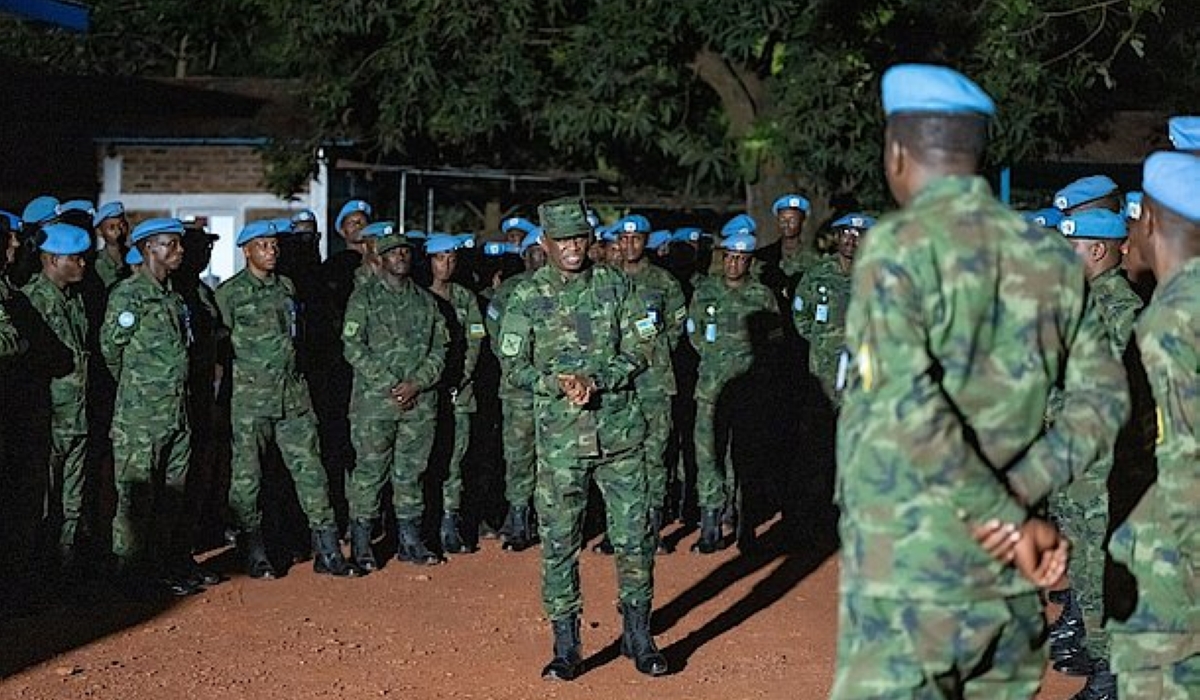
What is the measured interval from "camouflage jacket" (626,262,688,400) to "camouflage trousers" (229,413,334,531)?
7.51 ft

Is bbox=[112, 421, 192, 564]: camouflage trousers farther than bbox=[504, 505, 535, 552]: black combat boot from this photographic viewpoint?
No

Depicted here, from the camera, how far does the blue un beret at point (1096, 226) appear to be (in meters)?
7.93

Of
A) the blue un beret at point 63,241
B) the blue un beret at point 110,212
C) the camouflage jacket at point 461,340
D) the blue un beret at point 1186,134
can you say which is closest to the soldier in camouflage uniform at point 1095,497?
the blue un beret at point 1186,134

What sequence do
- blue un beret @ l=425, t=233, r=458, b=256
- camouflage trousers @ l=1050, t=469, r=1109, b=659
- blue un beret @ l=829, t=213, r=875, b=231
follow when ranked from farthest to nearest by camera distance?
blue un beret @ l=829, t=213, r=875, b=231
blue un beret @ l=425, t=233, r=458, b=256
camouflage trousers @ l=1050, t=469, r=1109, b=659

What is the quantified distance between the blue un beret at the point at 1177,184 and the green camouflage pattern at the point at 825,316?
7244 millimetres

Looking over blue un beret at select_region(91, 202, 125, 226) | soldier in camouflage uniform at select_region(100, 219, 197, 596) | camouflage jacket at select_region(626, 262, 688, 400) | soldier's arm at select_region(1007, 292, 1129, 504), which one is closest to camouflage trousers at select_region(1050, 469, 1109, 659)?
camouflage jacket at select_region(626, 262, 688, 400)

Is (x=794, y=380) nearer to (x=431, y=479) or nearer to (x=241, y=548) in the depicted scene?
(x=431, y=479)

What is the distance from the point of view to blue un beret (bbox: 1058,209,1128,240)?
7.93 m

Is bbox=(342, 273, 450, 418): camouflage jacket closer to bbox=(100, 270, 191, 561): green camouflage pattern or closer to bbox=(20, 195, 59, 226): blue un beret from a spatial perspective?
bbox=(100, 270, 191, 561): green camouflage pattern

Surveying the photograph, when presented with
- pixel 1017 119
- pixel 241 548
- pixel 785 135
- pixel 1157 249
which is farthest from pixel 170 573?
pixel 1017 119

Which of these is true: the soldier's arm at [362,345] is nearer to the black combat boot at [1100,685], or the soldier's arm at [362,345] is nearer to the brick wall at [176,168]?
the black combat boot at [1100,685]

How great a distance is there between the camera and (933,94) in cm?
434

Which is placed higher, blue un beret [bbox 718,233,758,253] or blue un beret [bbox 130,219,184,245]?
blue un beret [bbox 130,219,184,245]

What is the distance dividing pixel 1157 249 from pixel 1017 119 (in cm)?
1246
